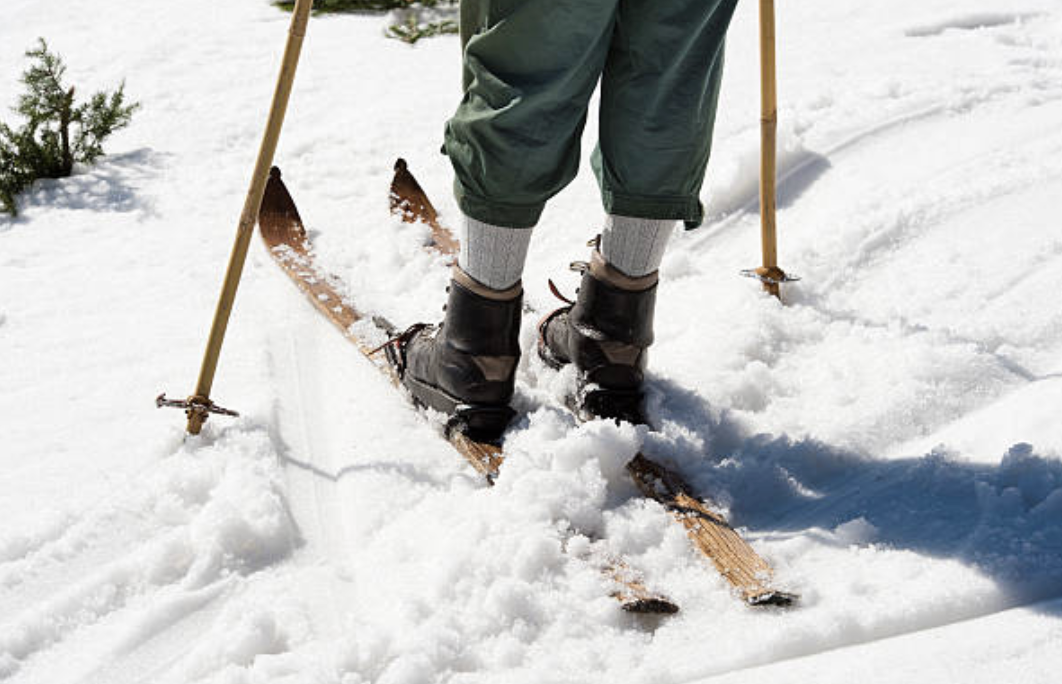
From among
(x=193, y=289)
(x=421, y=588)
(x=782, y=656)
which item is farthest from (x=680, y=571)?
(x=193, y=289)

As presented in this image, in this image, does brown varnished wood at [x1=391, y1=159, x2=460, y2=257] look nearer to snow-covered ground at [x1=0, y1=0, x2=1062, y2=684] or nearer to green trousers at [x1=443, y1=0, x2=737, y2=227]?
snow-covered ground at [x1=0, y1=0, x2=1062, y2=684]

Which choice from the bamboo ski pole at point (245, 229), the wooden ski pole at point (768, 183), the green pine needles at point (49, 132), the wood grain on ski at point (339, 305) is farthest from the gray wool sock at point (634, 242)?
the green pine needles at point (49, 132)

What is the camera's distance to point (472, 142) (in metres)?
2.10

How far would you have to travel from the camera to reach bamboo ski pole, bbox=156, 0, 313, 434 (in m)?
2.38

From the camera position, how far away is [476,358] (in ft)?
7.85

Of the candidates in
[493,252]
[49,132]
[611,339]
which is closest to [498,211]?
[493,252]

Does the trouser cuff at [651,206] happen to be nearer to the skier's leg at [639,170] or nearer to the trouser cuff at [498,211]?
the skier's leg at [639,170]

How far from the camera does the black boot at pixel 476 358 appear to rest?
2.35 meters

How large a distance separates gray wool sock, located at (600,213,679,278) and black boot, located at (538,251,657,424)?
0.08ft

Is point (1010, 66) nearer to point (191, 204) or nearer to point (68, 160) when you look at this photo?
point (191, 204)

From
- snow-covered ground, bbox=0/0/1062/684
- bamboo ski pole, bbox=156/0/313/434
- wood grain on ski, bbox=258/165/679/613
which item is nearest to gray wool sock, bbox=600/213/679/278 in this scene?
snow-covered ground, bbox=0/0/1062/684

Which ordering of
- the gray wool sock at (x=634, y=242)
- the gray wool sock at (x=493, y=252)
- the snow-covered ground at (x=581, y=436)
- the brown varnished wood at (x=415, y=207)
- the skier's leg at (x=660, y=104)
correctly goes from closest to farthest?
the snow-covered ground at (x=581, y=436) < the skier's leg at (x=660, y=104) < the gray wool sock at (x=493, y=252) < the gray wool sock at (x=634, y=242) < the brown varnished wood at (x=415, y=207)

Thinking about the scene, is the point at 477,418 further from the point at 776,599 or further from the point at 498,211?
the point at 776,599

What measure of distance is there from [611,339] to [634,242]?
0.25m
